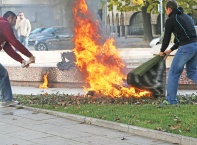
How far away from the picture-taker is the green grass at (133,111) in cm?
852

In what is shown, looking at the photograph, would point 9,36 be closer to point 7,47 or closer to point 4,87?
point 7,47

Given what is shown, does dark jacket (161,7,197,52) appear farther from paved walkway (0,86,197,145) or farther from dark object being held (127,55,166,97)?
paved walkway (0,86,197,145)

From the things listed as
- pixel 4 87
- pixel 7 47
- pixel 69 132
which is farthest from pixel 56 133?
pixel 7 47

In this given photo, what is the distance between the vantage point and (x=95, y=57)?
1248cm

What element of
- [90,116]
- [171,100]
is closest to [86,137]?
[90,116]

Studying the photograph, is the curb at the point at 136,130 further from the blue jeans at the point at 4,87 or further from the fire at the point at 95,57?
the fire at the point at 95,57

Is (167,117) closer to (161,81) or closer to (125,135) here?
(125,135)

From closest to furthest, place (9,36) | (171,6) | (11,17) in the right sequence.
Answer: (171,6), (9,36), (11,17)

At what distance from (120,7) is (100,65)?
1022 inches

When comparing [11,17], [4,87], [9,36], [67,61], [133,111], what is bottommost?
[133,111]

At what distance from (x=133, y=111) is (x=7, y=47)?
10.2ft

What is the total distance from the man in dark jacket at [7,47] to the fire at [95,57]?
1573mm

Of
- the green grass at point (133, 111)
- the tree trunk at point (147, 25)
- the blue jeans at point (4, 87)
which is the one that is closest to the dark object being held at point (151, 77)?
the green grass at point (133, 111)

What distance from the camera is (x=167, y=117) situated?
9.12m
